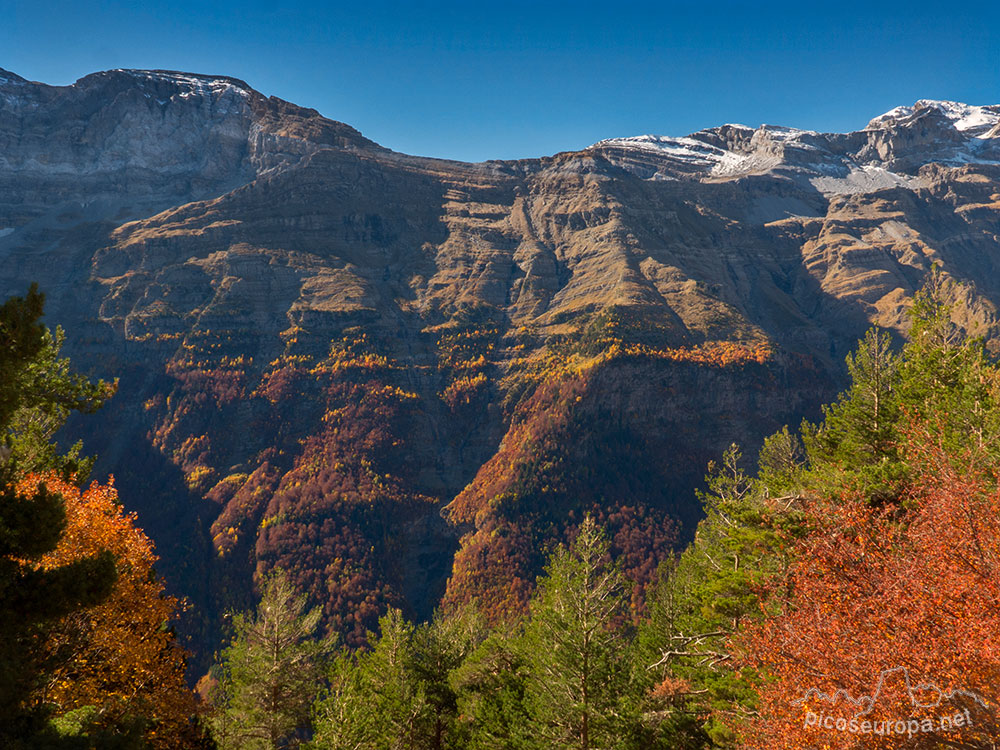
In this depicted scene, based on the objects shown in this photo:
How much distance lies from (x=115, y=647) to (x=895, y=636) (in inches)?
975

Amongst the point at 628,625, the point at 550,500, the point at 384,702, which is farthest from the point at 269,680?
the point at 550,500

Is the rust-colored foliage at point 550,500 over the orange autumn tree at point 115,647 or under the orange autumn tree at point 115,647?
under

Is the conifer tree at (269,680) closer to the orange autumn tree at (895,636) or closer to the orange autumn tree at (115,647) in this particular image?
the orange autumn tree at (115,647)

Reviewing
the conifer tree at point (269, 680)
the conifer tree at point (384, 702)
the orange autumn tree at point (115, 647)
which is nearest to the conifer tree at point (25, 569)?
the orange autumn tree at point (115, 647)

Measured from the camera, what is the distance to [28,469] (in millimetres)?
20188

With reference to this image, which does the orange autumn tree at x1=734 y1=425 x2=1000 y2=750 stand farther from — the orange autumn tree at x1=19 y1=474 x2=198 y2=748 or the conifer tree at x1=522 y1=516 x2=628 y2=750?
the orange autumn tree at x1=19 y1=474 x2=198 y2=748

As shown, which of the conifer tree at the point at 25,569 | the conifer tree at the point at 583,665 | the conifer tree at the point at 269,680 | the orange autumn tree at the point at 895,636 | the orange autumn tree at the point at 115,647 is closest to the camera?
the conifer tree at the point at 25,569

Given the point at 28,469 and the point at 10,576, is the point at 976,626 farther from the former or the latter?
the point at 28,469

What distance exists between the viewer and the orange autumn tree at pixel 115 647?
17031mm

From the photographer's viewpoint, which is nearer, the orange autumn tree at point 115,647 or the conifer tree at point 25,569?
the conifer tree at point 25,569

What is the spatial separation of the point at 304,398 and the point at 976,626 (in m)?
194

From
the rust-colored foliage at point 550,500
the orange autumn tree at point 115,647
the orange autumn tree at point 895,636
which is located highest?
the orange autumn tree at point 895,636

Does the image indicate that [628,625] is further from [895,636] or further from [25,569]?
[25,569]

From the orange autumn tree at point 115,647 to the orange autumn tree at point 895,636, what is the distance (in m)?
19.6
